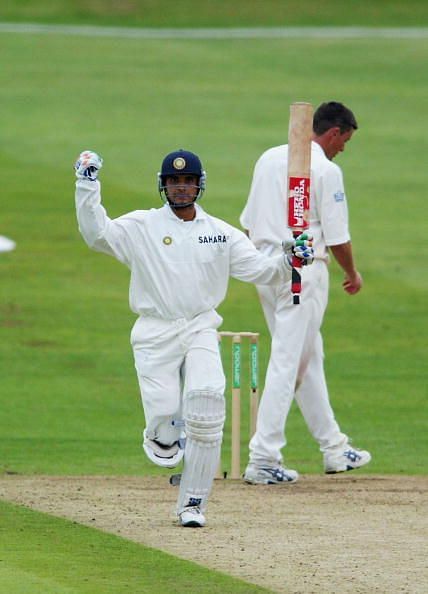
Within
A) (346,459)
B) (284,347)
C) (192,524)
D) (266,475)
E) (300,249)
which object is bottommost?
(192,524)

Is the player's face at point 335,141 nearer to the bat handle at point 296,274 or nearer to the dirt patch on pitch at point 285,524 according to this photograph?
the bat handle at point 296,274

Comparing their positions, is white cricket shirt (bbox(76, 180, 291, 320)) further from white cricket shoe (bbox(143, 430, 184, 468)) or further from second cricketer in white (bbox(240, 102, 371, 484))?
second cricketer in white (bbox(240, 102, 371, 484))

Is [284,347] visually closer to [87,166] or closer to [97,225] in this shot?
[97,225]

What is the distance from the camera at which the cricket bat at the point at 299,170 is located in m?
8.09

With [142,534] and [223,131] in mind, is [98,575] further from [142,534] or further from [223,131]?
[223,131]

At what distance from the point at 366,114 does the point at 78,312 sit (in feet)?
35.4

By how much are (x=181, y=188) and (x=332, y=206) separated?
1613 millimetres

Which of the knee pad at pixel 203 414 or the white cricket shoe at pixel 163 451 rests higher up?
the knee pad at pixel 203 414

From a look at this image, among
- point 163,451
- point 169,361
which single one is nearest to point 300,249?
point 169,361

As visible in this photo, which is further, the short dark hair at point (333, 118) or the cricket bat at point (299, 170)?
the short dark hair at point (333, 118)

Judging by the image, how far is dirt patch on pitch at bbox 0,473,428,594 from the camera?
6.79 meters

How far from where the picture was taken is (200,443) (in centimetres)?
764

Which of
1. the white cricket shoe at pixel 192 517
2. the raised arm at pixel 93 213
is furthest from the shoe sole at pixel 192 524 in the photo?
the raised arm at pixel 93 213

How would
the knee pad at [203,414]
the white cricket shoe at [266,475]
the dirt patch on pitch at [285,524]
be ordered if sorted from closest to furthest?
the dirt patch on pitch at [285,524]
the knee pad at [203,414]
the white cricket shoe at [266,475]
